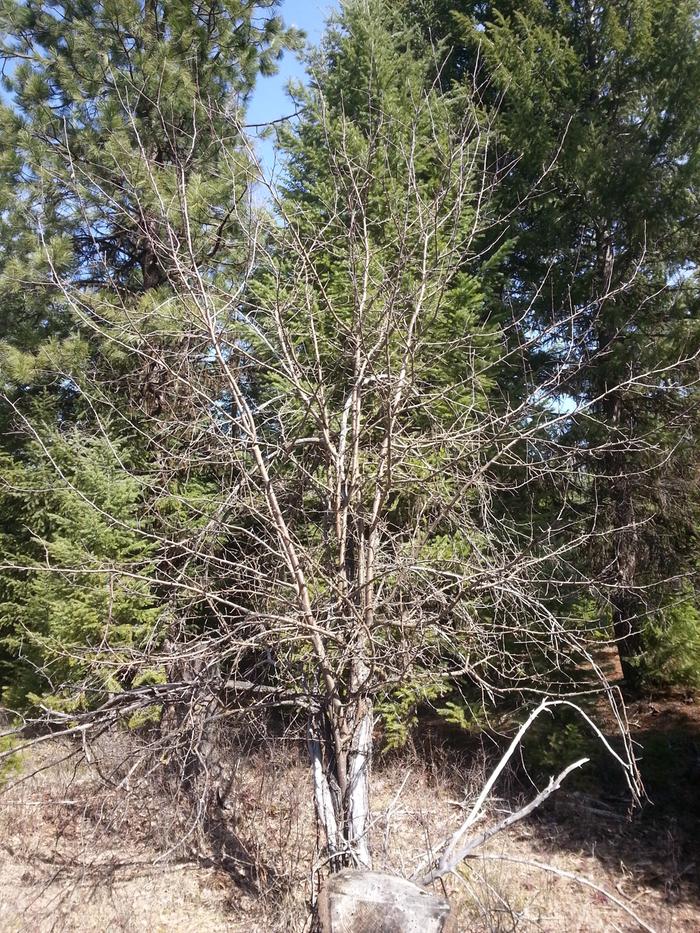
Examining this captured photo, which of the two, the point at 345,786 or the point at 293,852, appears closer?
the point at 345,786

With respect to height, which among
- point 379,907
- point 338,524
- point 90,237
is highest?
point 90,237

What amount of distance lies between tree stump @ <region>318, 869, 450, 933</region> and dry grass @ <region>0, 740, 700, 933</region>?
3.82ft

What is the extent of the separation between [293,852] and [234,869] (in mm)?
548

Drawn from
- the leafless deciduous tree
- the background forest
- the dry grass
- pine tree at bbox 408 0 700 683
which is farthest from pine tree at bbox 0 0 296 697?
pine tree at bbox 408 0 700 683

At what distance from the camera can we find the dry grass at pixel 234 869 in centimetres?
491

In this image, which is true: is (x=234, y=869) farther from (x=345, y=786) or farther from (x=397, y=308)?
(x=397, y=308)

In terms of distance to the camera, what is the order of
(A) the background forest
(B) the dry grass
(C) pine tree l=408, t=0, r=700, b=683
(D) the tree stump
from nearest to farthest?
(D) the tree stump
(B) the dry grass
(A) the background forest
(C) pine tree l=408, t=0, r=700, b=683

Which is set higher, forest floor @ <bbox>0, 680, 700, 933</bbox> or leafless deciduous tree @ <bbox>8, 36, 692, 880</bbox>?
leafless deciduous tree @ <bbox>8, 36, 692, 880</bbox>

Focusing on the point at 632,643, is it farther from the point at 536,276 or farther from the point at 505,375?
the point at 536,276

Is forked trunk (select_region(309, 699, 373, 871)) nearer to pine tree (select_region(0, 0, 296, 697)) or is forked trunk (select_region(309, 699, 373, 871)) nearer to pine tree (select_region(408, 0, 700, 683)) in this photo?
pine tree (select_region(0, 0, 296, 697))

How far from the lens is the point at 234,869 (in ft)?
18.9

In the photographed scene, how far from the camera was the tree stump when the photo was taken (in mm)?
3010

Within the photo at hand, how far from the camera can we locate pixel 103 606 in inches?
280

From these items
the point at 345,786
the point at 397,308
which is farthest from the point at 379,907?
the point at 397,308
